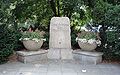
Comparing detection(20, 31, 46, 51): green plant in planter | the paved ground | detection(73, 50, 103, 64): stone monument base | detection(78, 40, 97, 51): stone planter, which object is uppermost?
detection(20, 31, 46, 51): green plant in planter

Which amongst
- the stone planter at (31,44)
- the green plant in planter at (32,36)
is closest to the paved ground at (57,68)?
the stone planter at (31,44)

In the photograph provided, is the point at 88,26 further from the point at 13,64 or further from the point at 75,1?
the point at 13,64

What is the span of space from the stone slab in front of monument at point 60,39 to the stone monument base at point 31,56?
219mm

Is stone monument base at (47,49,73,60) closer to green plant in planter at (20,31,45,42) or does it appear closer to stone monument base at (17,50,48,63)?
stone monument base at (17,50,48,63)

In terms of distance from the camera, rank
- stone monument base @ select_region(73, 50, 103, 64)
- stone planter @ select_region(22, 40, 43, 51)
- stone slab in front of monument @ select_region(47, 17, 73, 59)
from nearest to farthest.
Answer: stone monument base @ select_region(73, 50, 103, 64) → stone planter @ select_region(22, 40, 43, 51) → stone slab in front of monument @ select_region(47, 17, 73, 59)

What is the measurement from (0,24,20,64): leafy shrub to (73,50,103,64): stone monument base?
6.17 ft

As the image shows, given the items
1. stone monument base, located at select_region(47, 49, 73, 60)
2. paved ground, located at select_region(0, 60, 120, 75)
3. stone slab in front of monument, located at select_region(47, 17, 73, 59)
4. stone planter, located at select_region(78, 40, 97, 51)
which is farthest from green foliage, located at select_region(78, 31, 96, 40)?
paved ground, located at select_region(0, 60, 120, 75)

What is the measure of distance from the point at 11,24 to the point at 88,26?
2.37m

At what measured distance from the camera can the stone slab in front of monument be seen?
7.50 meters

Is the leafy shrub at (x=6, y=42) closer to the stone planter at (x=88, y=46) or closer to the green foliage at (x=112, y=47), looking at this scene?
the stone planter at (x=88, y=46)

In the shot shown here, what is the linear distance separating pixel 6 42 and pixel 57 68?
166cm

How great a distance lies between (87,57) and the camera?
7.25 m

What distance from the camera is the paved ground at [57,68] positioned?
21.0 feet

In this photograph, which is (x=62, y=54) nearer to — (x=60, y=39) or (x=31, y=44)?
(x=60, y=39)
